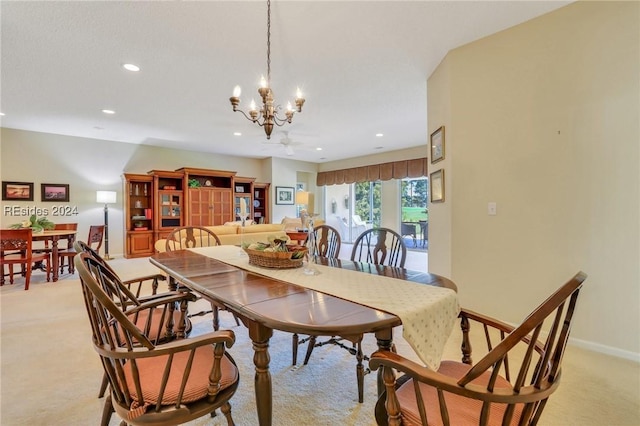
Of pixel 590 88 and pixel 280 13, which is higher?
pixel 280 13

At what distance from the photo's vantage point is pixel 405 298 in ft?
4.05

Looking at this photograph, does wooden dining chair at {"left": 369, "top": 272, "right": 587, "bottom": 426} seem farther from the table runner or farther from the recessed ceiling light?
the recessed ceiling light

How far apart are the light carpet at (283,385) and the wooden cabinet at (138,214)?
12.3 feet

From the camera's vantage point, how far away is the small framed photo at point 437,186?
2.90m

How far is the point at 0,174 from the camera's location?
5.12 meters

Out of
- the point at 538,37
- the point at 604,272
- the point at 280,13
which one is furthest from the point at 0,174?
the point at 604,272

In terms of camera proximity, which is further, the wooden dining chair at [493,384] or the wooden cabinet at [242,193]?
the wooden cabinet at [242,193]

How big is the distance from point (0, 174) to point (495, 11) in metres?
7.48

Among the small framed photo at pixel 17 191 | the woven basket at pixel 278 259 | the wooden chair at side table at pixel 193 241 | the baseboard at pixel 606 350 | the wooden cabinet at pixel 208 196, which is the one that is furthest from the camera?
the wooden cabinet at pixel 208 196

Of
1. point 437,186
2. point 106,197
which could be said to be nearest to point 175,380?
point 437,186

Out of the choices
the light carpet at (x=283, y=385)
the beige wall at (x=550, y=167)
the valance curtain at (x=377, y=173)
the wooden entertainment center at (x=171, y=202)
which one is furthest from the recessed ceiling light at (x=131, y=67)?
the valance curtain at (x=377, y=173)

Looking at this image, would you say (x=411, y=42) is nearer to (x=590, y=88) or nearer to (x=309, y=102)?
(x=590, y=88)

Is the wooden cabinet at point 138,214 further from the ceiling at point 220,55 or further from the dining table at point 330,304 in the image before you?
the dining table at point 330,304

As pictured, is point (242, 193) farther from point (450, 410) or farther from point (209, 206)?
point (450, 410)
